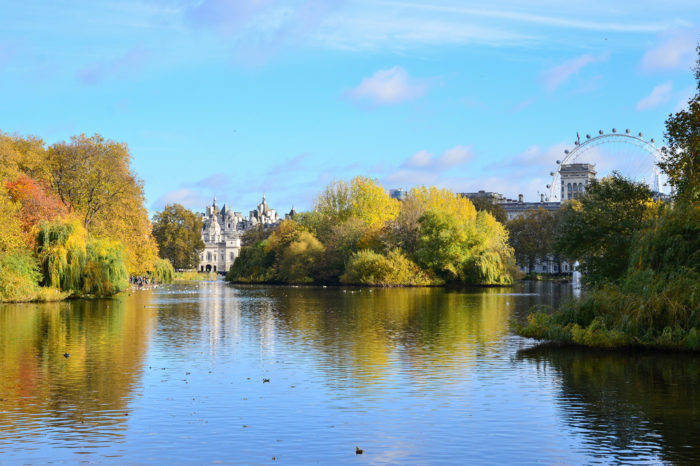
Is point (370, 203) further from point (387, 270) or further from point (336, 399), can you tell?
point (336, 399)

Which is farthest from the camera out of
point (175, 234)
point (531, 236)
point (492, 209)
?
point (175, 234)

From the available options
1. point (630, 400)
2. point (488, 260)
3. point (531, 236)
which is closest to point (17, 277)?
point (630, 400)

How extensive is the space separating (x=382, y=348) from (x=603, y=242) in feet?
48.0

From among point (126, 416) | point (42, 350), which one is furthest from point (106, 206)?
point (126, 416)

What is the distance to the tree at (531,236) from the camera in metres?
138

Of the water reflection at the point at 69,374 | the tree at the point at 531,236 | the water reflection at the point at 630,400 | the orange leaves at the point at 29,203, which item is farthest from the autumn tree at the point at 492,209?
the water reflection at the point at 630,400

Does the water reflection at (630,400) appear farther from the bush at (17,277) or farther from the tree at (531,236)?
the tree at (531,236)

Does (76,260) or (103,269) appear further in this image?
(103,269)

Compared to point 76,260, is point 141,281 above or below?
below

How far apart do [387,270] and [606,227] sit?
51.9 meters

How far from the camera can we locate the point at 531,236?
14088cm

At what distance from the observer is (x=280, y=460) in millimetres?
Answer: 13688

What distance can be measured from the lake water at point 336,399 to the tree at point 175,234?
122498mm

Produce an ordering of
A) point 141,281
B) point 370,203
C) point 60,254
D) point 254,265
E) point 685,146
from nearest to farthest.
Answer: point 685,146 < point 60,254 < point 141,281 < point 370,203 < point 254,265
